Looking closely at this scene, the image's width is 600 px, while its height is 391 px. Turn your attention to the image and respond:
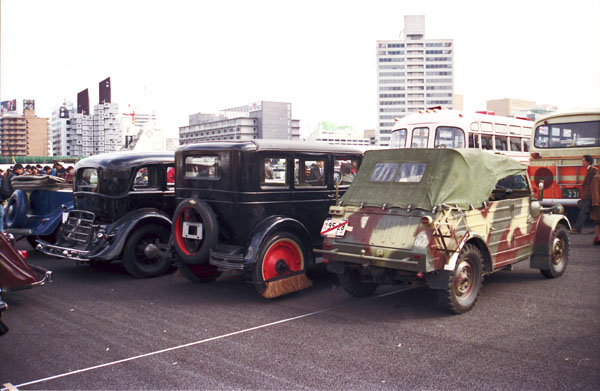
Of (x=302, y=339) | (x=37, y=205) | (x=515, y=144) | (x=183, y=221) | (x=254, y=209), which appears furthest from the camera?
(x=515, y=144)

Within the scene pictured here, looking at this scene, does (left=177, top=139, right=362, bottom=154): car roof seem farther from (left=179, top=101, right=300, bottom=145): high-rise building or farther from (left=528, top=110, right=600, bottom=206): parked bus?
(left=179, top=101, right=300, bottom=145): high-rise building

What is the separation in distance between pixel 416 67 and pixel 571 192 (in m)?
190

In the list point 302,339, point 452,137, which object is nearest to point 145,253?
point 302,339

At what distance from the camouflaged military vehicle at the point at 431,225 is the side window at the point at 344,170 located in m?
1.14

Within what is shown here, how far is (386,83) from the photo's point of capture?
197250 millimetres

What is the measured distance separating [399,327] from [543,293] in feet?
8.77

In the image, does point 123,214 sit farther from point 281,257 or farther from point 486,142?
point 486,142

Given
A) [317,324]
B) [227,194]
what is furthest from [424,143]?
[317,324]

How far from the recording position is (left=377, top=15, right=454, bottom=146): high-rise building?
19150 centimetres

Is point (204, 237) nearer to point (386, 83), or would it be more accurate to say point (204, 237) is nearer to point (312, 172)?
point (312, 172)

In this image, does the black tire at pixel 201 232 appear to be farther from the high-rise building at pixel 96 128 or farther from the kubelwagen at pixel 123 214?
the high-rise building at pixel 96 128

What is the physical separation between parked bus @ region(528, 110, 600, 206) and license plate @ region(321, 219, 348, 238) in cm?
851

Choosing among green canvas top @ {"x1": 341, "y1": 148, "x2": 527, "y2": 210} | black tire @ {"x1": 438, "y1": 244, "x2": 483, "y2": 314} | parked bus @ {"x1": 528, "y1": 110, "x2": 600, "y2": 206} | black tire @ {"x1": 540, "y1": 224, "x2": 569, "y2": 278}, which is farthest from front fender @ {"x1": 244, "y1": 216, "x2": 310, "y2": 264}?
parked bus @ {"x1": 528, "y1": 110, "x2": 600, "y2": 206}

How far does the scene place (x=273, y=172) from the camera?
7648mm
